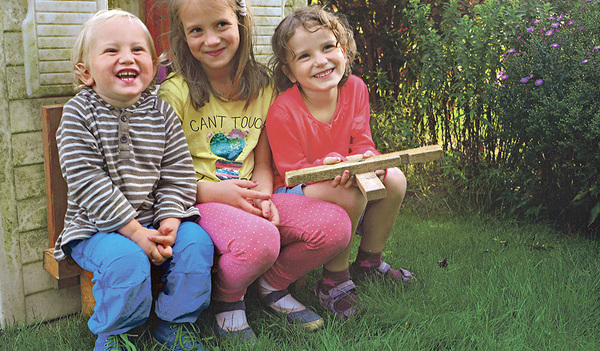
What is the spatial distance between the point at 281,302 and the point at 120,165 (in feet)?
2.91

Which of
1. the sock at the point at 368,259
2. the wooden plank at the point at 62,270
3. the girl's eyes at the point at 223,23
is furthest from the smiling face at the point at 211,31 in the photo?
the sock at the point at 368,259

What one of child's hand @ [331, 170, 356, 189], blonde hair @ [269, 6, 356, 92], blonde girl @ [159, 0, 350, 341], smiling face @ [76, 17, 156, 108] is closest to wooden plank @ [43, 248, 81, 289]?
blonde girl @ [159, 0, 350, 341]

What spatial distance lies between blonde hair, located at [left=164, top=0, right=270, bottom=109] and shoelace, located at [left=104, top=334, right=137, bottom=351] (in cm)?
100

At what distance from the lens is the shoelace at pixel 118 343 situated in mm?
2109

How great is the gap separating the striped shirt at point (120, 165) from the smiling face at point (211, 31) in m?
0.29

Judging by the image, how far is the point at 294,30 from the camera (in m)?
2.60

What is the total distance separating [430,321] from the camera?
2443 millimetres

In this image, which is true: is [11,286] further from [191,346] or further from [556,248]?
[556,248]

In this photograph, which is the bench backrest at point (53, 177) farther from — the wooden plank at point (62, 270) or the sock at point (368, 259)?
the sock at point (368, 259)

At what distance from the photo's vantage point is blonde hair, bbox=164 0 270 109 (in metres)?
2.55

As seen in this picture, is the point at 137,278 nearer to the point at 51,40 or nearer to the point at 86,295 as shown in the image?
the point at 86,295

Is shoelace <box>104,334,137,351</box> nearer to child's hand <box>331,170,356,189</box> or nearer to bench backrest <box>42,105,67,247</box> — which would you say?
bench backrest <box>42,105,67,247</box>

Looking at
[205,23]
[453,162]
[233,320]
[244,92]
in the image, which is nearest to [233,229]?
[233,320]

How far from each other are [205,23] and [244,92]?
1.15 ft
